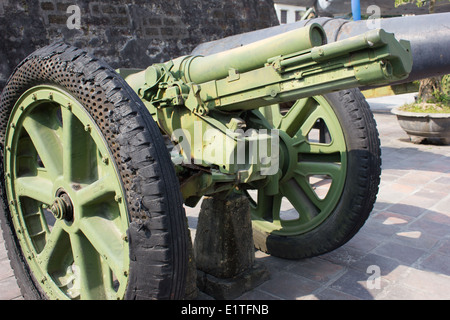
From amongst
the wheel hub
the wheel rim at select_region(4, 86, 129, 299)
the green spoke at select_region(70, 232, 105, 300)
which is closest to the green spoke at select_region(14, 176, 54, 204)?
the wheel rim at select_region(4, 86, 129, 299)

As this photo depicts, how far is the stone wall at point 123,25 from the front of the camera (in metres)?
4.71

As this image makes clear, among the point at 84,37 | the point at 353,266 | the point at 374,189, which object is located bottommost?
the point at 353,266

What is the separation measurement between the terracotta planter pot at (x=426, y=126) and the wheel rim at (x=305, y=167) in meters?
4.47

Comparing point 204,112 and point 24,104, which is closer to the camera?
point 24,104

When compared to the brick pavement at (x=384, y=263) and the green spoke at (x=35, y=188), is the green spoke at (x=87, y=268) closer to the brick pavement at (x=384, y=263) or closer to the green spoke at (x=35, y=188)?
the green spoke at (x=35, y=188)

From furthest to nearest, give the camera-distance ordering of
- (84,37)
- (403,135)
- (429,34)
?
1. (403,135)
2. (84,37)
3. (429,34)

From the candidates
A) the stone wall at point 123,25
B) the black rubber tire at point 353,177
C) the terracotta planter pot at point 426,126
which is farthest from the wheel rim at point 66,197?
the terracotta planter pot at point 426,126

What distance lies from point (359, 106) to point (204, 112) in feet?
3.54

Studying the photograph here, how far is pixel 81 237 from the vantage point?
2.03 meters

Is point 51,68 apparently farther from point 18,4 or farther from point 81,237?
point 18,4

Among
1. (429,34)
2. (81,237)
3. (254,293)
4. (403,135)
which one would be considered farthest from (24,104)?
(403,135)

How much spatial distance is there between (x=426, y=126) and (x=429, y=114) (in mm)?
188

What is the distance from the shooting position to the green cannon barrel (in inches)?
79.4

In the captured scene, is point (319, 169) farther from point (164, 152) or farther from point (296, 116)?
point (164, 152)
